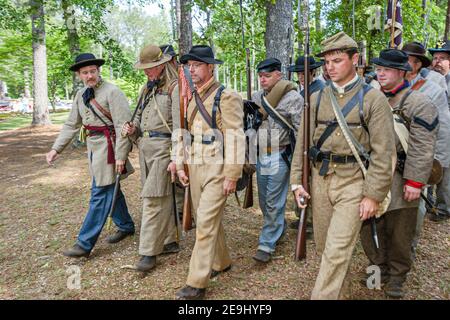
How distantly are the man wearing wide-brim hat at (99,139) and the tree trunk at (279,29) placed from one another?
150 inches

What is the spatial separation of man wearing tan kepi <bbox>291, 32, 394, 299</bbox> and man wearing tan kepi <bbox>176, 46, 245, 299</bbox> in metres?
0.83

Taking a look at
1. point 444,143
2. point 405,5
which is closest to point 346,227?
point 444,143

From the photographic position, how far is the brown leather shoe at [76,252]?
5.13m

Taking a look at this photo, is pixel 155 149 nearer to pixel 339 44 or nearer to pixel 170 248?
pixel 170 248

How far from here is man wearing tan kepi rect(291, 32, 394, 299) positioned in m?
3.26

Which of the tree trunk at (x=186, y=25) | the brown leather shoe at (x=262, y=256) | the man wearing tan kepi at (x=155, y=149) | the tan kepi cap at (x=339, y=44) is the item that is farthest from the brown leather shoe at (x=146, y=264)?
the tree trunk at (x=186, y=25)

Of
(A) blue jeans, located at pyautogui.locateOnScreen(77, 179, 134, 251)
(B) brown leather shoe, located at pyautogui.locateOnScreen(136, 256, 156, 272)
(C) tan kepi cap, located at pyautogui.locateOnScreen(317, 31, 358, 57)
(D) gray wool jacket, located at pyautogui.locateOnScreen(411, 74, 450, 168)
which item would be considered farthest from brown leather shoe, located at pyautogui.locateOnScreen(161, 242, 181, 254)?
(D) gray wool jacket, located at pyautogui.locateOnScreen(411, 74, 450, 168)

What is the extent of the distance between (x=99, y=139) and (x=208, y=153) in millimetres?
1871

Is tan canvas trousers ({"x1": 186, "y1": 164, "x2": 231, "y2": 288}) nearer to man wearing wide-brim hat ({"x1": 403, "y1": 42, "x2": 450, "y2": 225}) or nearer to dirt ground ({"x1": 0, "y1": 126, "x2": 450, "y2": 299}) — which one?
dirt ground ({"x1": 0, "y1": 126, "x2": 450, "y2": 299})

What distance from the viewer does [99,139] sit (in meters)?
5.26

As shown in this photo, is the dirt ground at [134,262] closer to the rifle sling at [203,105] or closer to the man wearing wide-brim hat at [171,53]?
the rifle sling at [203,105]

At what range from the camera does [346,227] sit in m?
3.31

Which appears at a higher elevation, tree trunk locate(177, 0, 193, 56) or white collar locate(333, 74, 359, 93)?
tree trunk locate(177, 0, 193, 56)

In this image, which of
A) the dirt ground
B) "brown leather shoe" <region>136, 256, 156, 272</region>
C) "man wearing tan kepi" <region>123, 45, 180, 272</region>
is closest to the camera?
the dirt ground
